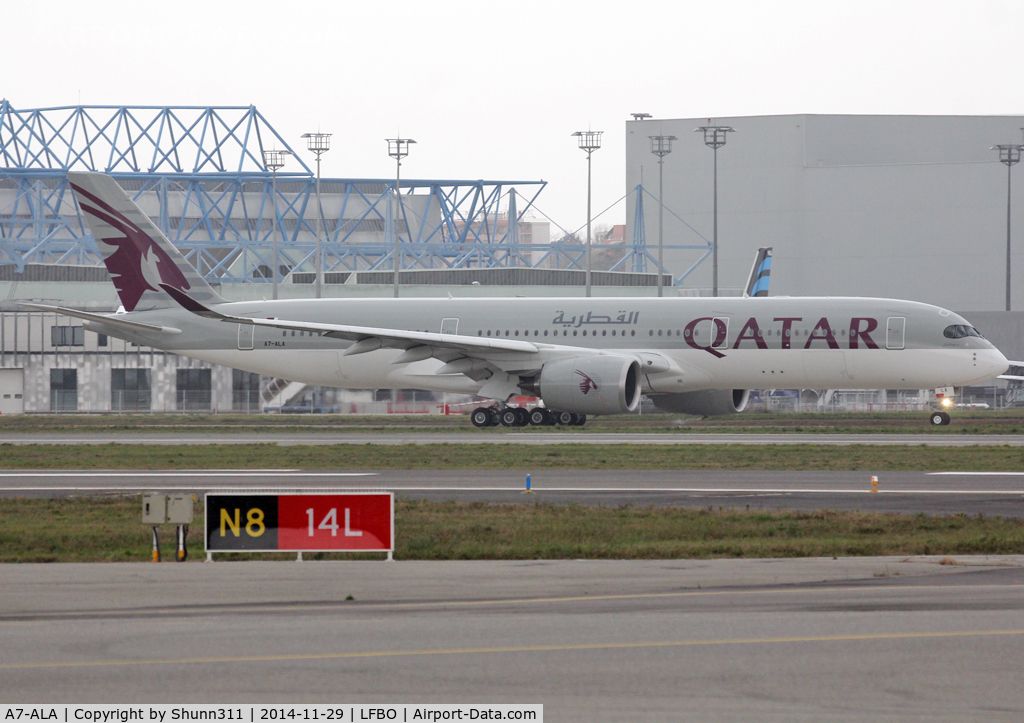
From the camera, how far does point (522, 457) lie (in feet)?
100

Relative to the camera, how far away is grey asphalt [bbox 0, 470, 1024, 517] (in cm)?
2095

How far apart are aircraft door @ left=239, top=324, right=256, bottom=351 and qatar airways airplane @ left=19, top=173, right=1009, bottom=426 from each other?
0.04 m

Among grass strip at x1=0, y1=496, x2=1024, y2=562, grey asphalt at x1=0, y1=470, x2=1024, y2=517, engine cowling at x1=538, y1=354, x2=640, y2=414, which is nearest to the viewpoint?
grass strip at x1=0, y1=496, x2=1024, y2=562

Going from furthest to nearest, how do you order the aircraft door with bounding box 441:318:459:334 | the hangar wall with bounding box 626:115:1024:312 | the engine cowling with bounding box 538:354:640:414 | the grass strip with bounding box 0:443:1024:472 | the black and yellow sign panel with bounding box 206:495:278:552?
the hangar wall with bounding box 626:115:1024:312
the aircraft door with bounding box 441:318:459:334
the engine cowling with bounding box 538:354:640:414
the grass strip with bounding box 0:443:1024:472
the black and yellow sign panel with bounding box 206:495:278:552

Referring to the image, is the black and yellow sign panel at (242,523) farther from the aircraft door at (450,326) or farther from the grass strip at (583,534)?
the aircraft door at (450,326)

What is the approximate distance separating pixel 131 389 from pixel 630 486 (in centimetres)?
4476

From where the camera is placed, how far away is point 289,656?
9.87 metres

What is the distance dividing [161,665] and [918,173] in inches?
4190

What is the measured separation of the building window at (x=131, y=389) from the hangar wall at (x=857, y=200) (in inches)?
2305

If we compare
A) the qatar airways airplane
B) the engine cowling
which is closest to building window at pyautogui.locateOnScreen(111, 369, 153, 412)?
the qatar airways airplane

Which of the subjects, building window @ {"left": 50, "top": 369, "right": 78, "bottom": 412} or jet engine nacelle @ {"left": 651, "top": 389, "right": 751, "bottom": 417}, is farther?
building window @ {"left": 50, "top": 369, "right": 78, "bottom": 412}

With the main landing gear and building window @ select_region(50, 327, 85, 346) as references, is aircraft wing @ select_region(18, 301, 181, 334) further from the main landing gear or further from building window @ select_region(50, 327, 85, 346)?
building window @ select_region(50, 327, 85, 346)

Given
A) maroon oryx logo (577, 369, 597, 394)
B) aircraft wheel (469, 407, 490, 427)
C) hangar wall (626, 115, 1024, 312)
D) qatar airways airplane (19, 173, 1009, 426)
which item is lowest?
aircraft wheel (469, 407, 490, 427)

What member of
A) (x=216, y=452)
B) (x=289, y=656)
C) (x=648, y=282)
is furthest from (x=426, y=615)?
(x=648, y=282)
